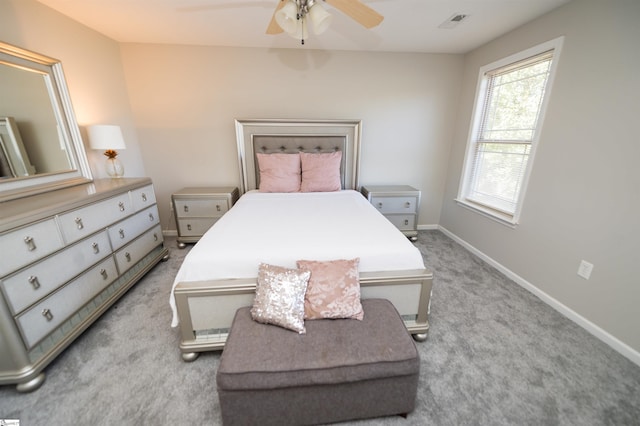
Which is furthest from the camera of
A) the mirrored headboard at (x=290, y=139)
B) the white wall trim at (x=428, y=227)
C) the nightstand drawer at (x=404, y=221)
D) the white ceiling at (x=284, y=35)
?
the white wall trim at (x=428, y=227)

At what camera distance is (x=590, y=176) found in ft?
5.97

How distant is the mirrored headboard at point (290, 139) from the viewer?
3.12m

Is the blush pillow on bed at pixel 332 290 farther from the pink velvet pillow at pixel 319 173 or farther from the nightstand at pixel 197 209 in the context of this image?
the nightstand at pixel 197 209

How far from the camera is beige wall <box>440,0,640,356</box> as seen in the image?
1.60 meters

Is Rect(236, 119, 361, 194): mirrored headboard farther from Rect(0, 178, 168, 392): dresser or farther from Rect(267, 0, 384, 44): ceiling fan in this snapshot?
Rect(267, 0, 384, 44): ceiling fan

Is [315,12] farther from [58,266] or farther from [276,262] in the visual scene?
[58,266]

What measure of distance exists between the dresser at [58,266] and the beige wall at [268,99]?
3.61ft

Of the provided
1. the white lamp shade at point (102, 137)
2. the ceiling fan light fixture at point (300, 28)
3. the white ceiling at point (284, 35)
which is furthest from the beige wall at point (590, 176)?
the white lamp shade at point (102, 137)

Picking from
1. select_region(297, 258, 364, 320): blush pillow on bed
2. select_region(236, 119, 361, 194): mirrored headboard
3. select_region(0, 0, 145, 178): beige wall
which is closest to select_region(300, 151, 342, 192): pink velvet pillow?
select_region(236, 119, 361, 194): mirrored headboard

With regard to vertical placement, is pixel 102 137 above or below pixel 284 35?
below

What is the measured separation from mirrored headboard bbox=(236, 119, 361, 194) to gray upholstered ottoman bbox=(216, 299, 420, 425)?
2.40m

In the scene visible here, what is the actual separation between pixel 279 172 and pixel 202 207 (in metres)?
1.03

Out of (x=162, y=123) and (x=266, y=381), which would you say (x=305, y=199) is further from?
(x=162, y=123)

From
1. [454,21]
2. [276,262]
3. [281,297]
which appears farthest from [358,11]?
[281,297]
